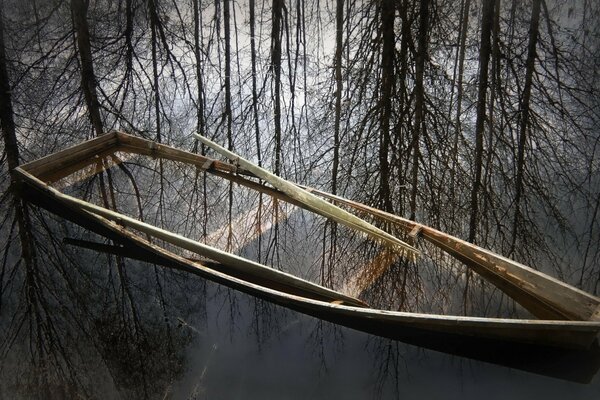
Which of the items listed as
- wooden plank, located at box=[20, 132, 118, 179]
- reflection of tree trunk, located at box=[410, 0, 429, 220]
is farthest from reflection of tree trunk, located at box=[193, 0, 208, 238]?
reflection of tree trunk, located at box=[410, 0, 429, 220]

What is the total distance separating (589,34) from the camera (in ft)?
29.0

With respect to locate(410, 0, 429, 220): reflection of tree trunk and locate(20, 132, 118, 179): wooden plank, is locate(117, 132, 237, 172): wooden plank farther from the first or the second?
locate(410, 0, 429, 220): reflection of tree trunk

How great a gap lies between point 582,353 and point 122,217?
3562 millimetres

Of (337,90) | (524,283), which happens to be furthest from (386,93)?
(524,283)

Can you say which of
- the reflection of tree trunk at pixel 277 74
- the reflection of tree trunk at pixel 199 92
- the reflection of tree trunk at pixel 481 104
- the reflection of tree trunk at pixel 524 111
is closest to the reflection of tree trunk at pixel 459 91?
the reflection of tree trunk at pixel 481 104

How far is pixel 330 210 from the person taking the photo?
471 cm

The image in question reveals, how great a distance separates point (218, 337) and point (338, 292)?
927mm

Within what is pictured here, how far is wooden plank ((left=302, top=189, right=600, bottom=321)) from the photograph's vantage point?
11.0 ft

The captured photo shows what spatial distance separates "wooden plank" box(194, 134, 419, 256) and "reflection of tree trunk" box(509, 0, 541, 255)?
1.07m

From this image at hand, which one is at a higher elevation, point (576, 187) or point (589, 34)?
point (589, 34)

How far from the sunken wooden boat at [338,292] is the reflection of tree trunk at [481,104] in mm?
919

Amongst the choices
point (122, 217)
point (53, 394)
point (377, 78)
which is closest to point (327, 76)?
point (377, 78)

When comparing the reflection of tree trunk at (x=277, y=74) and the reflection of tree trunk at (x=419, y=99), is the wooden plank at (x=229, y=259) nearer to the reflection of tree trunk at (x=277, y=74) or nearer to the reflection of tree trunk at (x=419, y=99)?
the reflection of tree trunk at (x=277, y=74)

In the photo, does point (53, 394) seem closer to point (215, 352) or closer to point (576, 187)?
point (215, 352)
